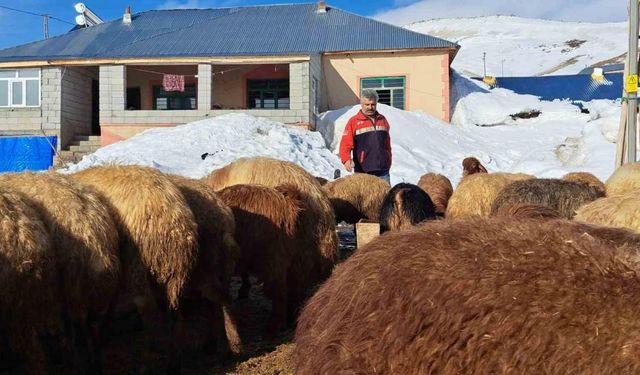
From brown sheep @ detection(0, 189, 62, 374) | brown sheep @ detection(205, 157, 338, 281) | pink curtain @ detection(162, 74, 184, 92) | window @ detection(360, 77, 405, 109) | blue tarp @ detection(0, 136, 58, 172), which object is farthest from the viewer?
window @ detection(360, 77, 405, 109)

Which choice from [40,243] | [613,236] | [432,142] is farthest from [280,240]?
[432,142]

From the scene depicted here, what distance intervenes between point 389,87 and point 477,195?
19.7 metres

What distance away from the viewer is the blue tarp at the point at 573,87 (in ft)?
98.6

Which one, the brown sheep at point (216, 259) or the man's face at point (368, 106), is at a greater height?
the man's face at point (368, 106)

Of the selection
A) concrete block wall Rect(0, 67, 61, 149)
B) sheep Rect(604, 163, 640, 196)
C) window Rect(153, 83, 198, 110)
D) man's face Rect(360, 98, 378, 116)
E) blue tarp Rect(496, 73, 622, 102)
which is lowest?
sheep Rect(604, 163, 640, 196)

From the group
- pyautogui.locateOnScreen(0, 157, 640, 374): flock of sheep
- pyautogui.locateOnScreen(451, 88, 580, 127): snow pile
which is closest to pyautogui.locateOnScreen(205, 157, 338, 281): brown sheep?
pyautogui.locateOnScreen(0, 157, 640, 374): flock of sheep

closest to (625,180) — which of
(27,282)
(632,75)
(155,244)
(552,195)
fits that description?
(552,195)

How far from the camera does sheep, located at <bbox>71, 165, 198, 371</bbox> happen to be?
14.6 ft

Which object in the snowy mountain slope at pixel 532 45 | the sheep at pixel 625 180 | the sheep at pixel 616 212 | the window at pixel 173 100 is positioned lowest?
the sheep at pixel 616 212

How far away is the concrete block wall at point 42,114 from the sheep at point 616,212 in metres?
23.3


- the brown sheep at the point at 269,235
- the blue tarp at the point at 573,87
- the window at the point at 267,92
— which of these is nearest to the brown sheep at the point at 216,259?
the brown sheep at the point at 269,235

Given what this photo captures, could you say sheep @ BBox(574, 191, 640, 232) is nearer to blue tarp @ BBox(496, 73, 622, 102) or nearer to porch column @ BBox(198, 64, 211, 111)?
porch column @ BBox(198, 64, 211, 111)

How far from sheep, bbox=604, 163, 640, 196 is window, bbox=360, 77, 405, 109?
1974 cm

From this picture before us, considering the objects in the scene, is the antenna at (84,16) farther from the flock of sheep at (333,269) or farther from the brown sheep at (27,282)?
the brown sheep at (27,282)
